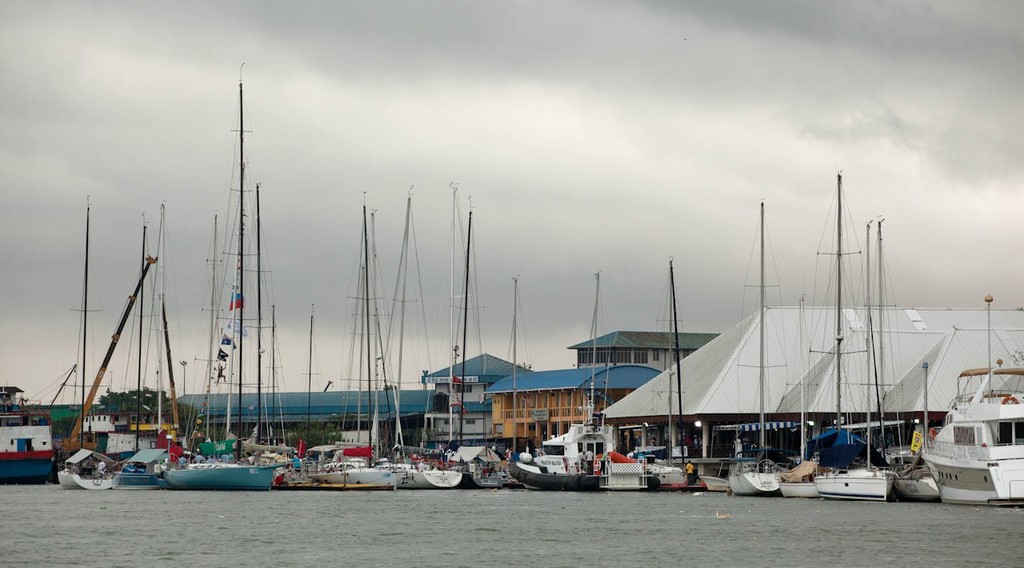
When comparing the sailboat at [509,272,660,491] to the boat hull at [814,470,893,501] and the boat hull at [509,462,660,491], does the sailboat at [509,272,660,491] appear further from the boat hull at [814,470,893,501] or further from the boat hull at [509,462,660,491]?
the boat hull at [814,470,893,501]

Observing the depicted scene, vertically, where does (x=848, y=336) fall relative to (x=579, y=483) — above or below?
above

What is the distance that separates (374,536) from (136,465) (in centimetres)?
4295

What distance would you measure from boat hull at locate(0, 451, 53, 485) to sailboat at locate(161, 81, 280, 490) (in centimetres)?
2225

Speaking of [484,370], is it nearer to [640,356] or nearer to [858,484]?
[640,356]

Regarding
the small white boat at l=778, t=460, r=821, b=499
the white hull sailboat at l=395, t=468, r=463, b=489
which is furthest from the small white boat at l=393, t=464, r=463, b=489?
the small white boat at l=778, t=460, r=821, b=499

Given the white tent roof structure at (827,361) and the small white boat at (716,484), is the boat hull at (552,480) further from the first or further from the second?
the white tent roof structure at (827,361)

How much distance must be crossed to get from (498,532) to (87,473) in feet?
160

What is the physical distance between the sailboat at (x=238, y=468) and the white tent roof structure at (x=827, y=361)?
31.9 metres

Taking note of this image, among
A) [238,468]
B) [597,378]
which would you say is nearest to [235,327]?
[238,468]

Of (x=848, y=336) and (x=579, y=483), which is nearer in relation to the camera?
(x=579, y=483)

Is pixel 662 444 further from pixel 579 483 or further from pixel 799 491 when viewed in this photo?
pixel 799 491

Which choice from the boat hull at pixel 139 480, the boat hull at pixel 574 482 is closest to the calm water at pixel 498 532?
the boat hull at pixel 574 482

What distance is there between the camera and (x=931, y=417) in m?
101

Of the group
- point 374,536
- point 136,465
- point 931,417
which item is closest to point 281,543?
point 374,536
